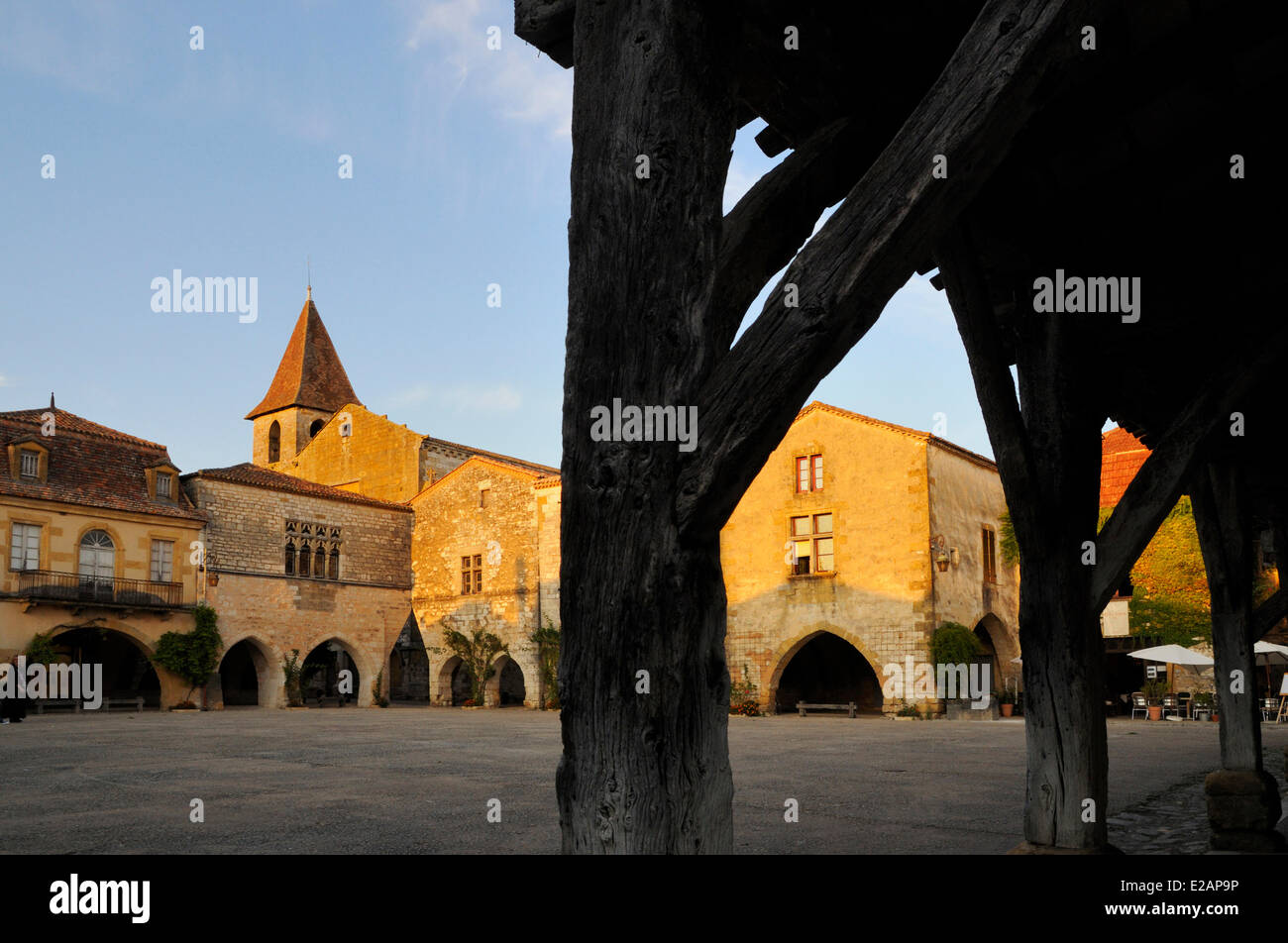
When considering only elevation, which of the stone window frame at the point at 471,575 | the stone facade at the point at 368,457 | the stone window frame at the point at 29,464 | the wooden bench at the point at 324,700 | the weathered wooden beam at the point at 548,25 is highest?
the stone facade at the point at 368,457

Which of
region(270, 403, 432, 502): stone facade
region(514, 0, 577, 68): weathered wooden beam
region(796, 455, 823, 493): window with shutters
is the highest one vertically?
region(270, 403, 432, 502): stone facade

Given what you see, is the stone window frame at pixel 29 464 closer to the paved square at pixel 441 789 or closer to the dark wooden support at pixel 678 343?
the paved square at pixel 441 789

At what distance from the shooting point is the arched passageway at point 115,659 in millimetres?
30078

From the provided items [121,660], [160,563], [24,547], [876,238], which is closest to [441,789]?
[876,238]

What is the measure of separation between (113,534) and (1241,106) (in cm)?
3051

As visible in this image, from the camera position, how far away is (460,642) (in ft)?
108

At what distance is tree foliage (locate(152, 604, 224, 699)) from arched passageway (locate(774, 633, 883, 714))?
16.4 metres

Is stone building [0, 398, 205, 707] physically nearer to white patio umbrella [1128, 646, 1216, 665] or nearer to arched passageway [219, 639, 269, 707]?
arched passageway [219, 639, 269, 707]

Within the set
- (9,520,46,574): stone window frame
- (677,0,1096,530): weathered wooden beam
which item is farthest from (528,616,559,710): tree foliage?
(677,0,1096,530): weathered wooden beam

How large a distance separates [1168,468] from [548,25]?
3.25 m

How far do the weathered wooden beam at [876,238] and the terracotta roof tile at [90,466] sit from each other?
2945cm

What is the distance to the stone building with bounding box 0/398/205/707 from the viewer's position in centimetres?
2659

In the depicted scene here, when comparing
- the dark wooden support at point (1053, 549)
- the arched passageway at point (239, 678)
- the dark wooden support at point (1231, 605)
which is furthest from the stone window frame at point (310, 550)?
the dark wooden support at point (1053, 549)

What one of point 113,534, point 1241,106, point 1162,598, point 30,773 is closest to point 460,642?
point 113,534
